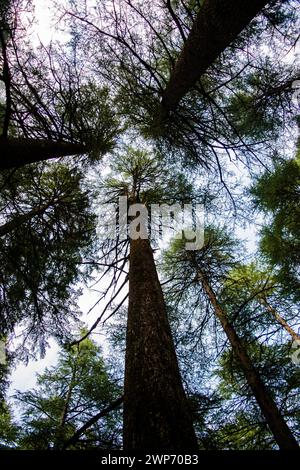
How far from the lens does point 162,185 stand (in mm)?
7496

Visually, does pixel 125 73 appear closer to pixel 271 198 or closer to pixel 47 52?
pixel 47 52

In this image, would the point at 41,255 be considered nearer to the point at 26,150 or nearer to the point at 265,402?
the point at 26,150

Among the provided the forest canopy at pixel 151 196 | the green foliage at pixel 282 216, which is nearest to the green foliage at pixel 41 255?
the forest canopy at pixel 151 196

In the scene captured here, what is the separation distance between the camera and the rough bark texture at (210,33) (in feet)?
11.2

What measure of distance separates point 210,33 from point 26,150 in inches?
118

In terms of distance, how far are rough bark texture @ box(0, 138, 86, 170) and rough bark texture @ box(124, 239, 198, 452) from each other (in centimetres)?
257

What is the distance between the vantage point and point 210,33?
3.72 metres


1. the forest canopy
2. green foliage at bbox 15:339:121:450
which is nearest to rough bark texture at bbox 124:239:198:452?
the forest canopy

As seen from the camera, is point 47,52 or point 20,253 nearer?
point 47,52

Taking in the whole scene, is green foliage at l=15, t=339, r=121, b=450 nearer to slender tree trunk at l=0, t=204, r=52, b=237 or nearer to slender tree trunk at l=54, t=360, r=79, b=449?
slender tree trunk at l=54, t=360, r=79, b=449

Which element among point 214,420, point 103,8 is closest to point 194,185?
point 103,8

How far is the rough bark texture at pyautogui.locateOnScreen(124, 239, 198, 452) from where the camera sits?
6.65 ft
